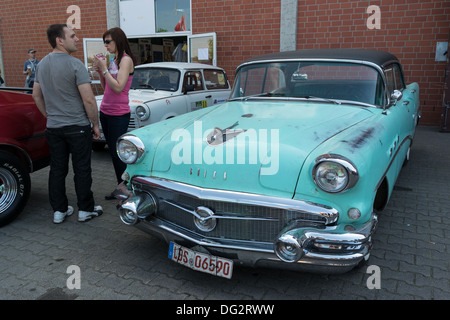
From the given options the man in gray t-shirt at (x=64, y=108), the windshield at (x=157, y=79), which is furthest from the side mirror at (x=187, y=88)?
the man in gray t-shirt at (x=64, y=108)

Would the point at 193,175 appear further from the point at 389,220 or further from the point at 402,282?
the point at 389,220

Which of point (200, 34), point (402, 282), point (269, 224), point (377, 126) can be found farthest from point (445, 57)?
point (269, 224)

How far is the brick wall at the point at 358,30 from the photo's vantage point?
8734 millimetres

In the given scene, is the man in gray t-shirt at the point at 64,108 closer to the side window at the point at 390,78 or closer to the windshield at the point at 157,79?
the side window at the point at 390,78

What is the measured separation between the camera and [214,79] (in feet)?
25.8

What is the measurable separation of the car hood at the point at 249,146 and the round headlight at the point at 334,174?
14 centimetres

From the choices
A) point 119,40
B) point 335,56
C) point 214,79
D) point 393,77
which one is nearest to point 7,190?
point 119,40

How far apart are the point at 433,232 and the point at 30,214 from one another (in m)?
4.03

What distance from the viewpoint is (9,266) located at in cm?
297

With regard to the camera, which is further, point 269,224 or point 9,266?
point 9,266

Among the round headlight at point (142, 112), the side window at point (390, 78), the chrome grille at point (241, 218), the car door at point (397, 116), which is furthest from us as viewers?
the round headlight at point (142, 112)

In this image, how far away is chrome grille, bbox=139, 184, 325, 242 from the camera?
234 cm

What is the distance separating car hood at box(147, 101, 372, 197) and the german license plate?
1.50 feet

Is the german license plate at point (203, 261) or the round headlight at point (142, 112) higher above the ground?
the round headlight at point (142, 112)
